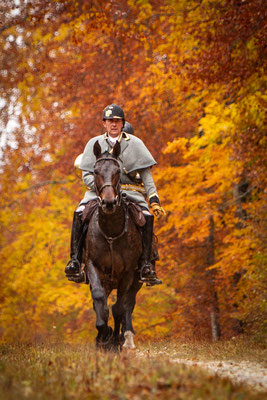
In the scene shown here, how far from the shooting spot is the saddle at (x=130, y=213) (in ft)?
27.6

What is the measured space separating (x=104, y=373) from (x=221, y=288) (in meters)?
12.8

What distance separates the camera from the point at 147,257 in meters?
8.55

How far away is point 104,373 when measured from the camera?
5.50 metres

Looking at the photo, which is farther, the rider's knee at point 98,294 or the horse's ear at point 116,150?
the horse's ear at point 116,150

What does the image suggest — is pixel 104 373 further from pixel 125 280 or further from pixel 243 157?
pixel 243 157

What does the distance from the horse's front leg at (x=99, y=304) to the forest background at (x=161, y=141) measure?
189 inches

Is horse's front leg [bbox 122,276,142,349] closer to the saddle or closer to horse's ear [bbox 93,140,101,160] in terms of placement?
the saddle

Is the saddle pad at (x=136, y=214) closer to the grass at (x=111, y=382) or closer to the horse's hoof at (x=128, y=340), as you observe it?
the horse's hoof at (x=128, y=340)

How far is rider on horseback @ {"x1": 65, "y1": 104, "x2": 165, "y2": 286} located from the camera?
8.55m

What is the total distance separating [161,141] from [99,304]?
11651 mm

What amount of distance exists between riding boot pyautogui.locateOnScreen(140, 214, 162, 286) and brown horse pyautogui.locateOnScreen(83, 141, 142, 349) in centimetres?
11

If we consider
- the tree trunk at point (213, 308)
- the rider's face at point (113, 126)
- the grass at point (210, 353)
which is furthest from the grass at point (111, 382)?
the tree trunk at point (213, 308)

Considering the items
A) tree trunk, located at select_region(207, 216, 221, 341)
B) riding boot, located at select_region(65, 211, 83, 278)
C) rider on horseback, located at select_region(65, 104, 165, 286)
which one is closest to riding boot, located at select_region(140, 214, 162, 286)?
rider on horseback, located at select_region(65, 104, 165, 286)

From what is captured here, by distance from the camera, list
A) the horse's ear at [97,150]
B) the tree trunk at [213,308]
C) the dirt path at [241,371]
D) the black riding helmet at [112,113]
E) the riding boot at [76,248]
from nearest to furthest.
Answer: the dirt path at [241,371] < the horse's ear at [97,150] < the riding boot at [76,248] < the black riding helmet at [112,113] < the tree trunk at [213,308]
